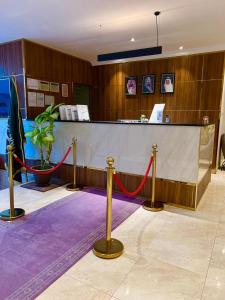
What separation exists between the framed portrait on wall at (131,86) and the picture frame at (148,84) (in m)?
0.27

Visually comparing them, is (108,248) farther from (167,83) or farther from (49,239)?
(167,83)

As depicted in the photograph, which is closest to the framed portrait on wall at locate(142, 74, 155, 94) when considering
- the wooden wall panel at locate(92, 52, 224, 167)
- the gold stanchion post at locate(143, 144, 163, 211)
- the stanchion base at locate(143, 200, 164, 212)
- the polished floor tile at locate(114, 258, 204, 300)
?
the wooden wall panel at locate(92, 52, 224, 167)

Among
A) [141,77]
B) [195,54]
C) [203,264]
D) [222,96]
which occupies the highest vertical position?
[195,54]

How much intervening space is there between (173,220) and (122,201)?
912 millimetres

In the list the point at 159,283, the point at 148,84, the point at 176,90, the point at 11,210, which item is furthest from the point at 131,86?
the point at 159,283

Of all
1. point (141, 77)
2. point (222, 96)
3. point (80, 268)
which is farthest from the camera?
point (141, 77)

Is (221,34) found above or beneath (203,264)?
above

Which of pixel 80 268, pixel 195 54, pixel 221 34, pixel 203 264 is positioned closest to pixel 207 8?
pixel 221 34

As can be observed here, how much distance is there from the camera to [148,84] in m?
6.14

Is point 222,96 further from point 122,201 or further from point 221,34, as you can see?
point 122,201

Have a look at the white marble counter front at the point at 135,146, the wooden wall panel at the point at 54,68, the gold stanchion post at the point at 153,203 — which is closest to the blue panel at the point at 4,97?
the wooden wall panel at the point at 54,68

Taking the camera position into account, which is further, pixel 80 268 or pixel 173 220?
pixel 173 220

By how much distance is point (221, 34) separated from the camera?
4.59 m

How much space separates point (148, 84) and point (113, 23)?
92.0 inches
